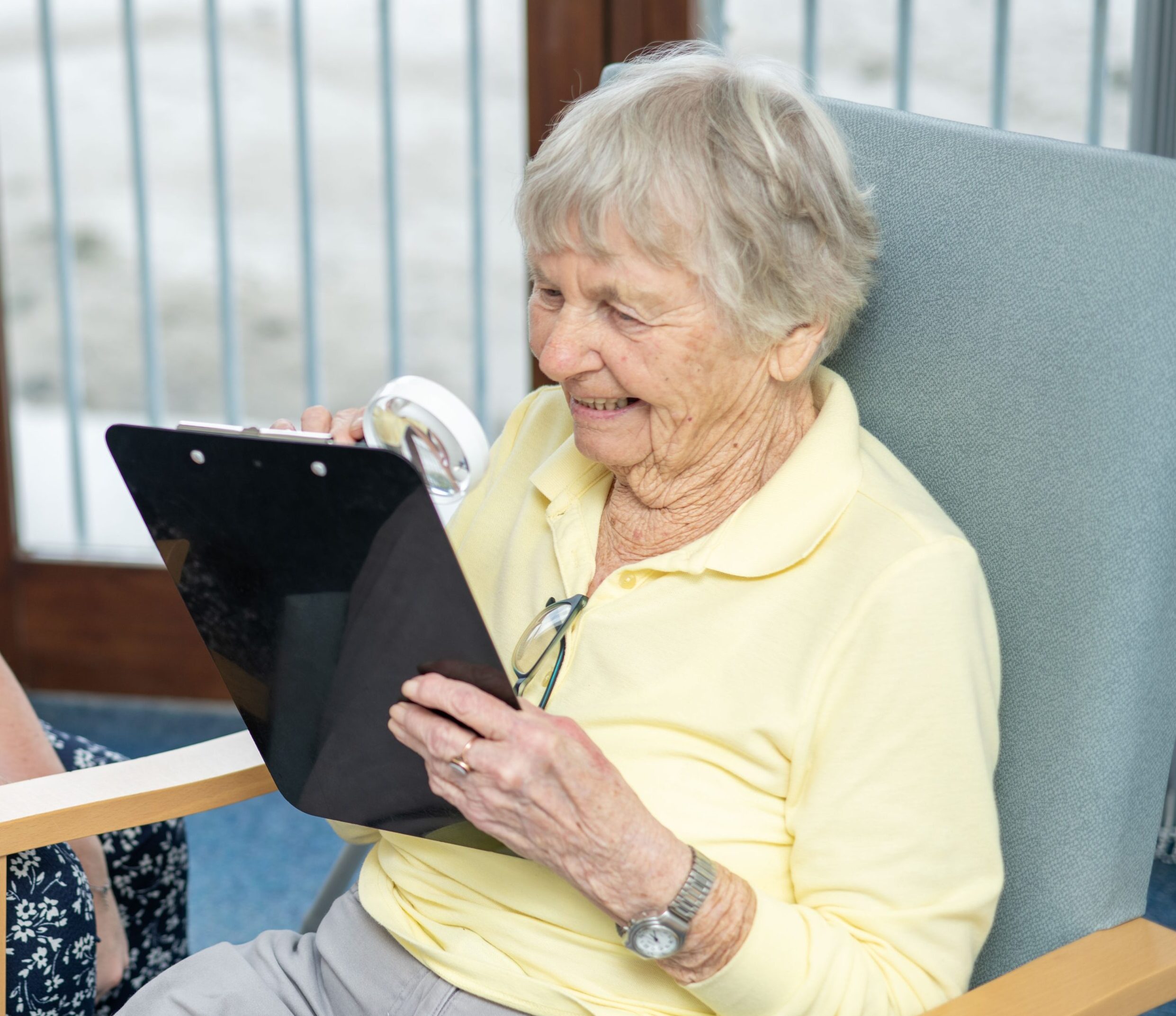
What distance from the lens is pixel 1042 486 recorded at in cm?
119

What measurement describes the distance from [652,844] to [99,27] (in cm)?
264

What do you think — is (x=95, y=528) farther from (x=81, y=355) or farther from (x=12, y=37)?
(x=12, y=37)

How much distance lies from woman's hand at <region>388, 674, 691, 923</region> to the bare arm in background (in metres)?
0.68

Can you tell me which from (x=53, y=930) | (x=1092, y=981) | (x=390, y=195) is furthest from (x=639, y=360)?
(x=390, y=195)

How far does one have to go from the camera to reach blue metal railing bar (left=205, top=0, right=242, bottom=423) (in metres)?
2.95

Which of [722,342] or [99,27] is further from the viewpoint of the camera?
[99,27]

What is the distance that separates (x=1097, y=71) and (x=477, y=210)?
128 cm

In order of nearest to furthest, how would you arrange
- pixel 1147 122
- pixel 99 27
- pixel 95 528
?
pixel 1147 122 < pixel 99 27 < pixel 95 528

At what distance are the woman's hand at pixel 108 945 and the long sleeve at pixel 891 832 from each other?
0.84 meters

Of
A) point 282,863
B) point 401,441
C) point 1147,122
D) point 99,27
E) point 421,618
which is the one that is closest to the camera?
point 421,618

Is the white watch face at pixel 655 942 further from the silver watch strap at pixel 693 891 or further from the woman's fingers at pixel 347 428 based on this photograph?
the woman's fingers at pixel 347 428

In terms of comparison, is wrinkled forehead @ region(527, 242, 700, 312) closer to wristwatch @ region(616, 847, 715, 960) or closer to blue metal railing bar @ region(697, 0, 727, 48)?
wristwatch @ region(616, 847, 715, 960)

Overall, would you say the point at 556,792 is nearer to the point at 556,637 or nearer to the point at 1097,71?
the point at 556,637

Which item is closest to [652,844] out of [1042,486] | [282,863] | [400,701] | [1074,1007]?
[400,701]
